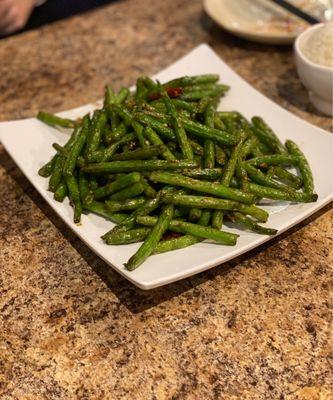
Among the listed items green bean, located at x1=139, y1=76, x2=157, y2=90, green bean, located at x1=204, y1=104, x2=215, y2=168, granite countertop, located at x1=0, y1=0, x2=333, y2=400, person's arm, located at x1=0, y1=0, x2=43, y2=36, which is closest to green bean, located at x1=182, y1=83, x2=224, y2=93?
green bean, located at x1=139, y1=76, x2=157, y2=90

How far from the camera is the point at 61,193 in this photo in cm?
200

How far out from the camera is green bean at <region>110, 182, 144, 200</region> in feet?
6.10

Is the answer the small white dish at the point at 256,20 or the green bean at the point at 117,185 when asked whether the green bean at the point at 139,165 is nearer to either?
the green bean at the point at 117,185

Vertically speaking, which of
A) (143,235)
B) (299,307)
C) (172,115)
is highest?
(172,115)

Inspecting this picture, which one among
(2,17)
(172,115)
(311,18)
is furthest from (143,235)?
(2,17)

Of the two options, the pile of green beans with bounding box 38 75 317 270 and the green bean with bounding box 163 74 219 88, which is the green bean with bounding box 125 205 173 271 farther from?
the green bean with bounding box 163 74 219 88

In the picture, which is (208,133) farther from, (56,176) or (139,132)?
(56,176)

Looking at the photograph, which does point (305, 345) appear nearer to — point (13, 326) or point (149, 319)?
point (149, 319)

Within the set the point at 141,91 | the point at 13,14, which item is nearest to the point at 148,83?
the point at 141,91

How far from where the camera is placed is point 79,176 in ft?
6.73

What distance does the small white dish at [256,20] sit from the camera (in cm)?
306

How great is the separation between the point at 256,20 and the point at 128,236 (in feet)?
6.68

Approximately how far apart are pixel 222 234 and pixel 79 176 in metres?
0.63

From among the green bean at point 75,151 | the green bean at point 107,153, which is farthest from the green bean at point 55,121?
the green bean at point 107,153
